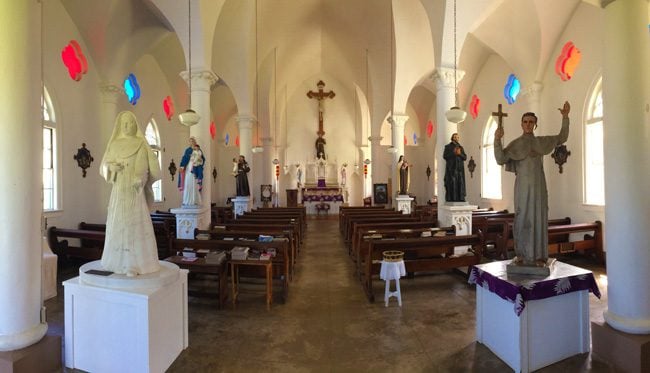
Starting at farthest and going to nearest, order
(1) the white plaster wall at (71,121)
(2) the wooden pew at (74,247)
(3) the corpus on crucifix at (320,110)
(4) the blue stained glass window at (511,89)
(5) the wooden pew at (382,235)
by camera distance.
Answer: (3) the corpus on crucifix at (320,110)
(4) the blue stained glass window at (511,89)
(1) the white plaster wall at (71,121)
(2) the wooden pew at (74,247)
(5) the wooden pew at (382,235)

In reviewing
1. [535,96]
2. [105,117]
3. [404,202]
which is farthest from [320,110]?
[105,117]

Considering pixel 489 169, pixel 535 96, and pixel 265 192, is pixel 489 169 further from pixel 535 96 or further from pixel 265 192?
pixel 265 192

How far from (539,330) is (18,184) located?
17.2 ft

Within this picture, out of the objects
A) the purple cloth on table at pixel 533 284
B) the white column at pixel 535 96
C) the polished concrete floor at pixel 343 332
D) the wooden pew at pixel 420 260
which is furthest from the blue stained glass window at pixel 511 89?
the purple cloth on table at pixel 533 284

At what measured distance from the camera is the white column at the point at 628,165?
11.4 ft

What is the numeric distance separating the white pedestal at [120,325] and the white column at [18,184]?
1.12ft

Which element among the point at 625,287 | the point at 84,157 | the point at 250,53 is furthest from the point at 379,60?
the point at 625,287

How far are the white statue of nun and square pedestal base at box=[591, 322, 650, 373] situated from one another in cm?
474

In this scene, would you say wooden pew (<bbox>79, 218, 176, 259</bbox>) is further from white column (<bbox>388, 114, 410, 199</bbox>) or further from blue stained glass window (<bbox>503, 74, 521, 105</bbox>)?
blue stained glass window (<bbox>503, 74, 521, 105</bbox>)

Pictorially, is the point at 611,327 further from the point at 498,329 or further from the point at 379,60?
the point at 379,60

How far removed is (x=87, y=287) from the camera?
3246 mm

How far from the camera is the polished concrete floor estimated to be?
361 centimetres

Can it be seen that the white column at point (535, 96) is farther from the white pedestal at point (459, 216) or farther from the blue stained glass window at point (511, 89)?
the white pedestal at point (459, 216)

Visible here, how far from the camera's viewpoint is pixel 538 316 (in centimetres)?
343
